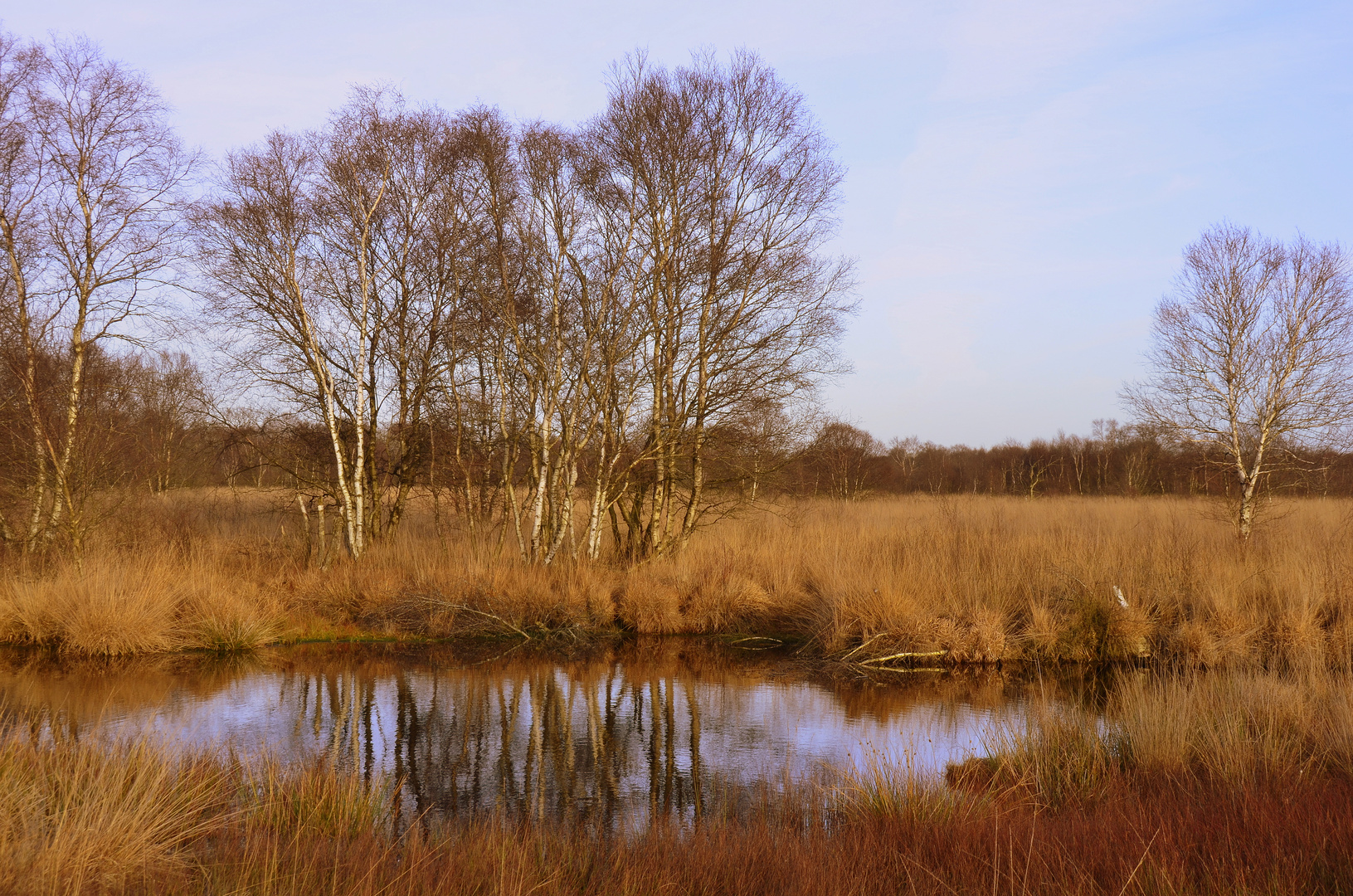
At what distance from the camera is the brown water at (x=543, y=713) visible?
768 centimetres

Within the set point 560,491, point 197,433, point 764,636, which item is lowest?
point 764,636

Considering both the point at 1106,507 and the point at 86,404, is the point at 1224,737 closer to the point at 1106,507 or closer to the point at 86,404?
the point at 86,404

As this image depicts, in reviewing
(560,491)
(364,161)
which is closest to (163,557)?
(560,491)

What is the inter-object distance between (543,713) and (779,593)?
6.63 metres

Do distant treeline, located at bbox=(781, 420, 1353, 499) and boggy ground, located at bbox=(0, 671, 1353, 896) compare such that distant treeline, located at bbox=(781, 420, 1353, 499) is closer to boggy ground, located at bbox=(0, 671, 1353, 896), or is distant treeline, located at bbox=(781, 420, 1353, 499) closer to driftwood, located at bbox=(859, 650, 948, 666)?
driftwood, located at bbox=(859, 650, 948, 666)

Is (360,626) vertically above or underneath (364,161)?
underneath

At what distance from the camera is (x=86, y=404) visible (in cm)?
1573

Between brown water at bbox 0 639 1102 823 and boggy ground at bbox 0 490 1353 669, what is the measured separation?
2.42ft

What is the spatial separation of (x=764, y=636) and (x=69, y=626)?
10.8m

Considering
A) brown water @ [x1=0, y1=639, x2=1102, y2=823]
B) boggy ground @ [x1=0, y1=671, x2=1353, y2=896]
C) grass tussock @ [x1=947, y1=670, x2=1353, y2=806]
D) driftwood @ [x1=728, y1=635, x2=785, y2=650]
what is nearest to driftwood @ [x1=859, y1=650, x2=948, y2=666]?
brown water @ [x1=0, y1=639, x2=1102, y2=823]

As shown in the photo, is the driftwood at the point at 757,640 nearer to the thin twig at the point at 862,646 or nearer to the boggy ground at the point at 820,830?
the thin twig at the point at 862,646

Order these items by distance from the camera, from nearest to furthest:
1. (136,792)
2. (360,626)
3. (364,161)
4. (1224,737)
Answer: (136,792)
(1224,737)
(360,626)
(364,161)

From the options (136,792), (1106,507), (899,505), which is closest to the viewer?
(136,792)

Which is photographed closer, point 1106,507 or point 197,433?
point 197,433
